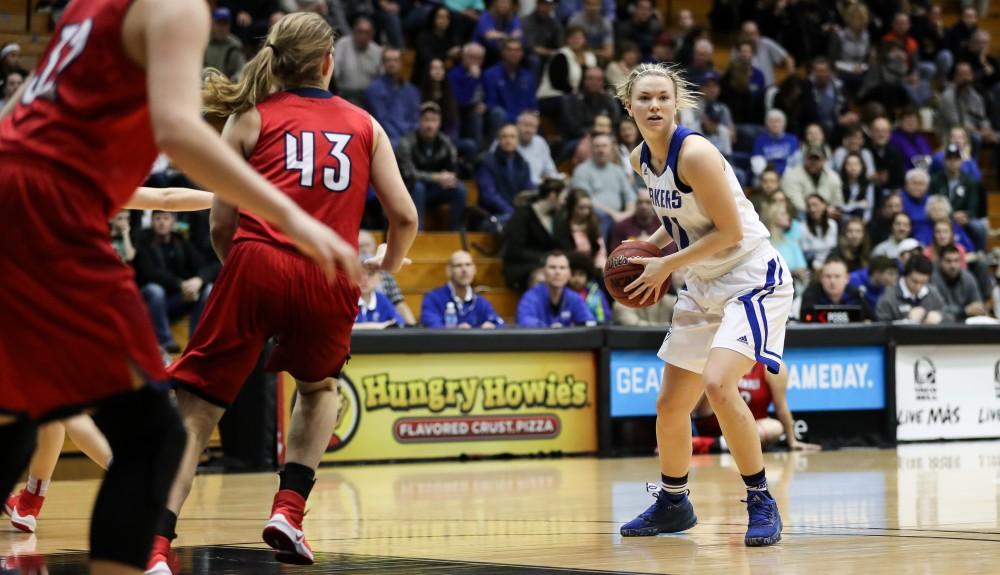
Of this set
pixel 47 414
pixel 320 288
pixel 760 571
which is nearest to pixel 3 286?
pixel 47 414

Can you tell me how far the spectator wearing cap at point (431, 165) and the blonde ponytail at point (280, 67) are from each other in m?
9.04

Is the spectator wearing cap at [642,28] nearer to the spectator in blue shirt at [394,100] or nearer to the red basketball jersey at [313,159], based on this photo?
the spectator in blue shirt at [394,100]

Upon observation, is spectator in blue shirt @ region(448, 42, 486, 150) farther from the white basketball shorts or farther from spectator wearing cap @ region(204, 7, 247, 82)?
the white basketball shorts

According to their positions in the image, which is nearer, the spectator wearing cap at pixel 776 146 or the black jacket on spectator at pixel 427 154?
the black jacket on spectator at pixel 427 154

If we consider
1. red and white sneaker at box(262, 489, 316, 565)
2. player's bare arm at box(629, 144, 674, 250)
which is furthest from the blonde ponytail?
player's bare arm at box(629, 144, 674, 250)

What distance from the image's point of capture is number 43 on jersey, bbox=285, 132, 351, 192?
15.3ft

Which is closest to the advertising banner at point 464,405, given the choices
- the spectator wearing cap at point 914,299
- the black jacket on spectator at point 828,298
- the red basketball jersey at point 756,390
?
the red basketball jersey at point 756,390

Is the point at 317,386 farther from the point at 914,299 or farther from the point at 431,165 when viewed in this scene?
the point at 914,299

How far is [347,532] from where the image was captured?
20.4 ft

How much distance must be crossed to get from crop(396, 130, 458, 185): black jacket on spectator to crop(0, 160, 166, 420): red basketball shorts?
36.5 feet

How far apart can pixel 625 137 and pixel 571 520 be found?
30.5ft

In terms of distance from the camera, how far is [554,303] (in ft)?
40.1

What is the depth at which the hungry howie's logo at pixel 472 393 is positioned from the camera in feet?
35.1

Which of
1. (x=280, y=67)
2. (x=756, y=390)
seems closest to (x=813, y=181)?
(x=756, y=390)
